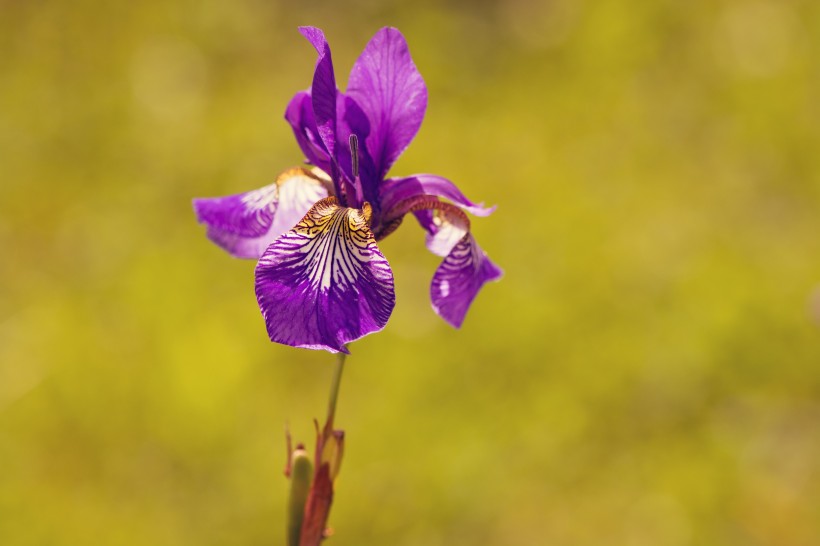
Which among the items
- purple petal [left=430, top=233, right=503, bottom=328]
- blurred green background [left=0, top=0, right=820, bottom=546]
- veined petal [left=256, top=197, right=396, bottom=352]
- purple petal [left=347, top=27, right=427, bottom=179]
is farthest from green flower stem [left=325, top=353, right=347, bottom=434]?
blurred green background [left=0, top=0, right=820, bottom=546]

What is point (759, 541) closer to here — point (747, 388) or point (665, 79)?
point (747, 388)

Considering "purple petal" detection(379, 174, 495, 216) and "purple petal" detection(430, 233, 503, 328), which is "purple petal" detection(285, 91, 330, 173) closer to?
"purple petal" detection(379, 174, 495, 216)

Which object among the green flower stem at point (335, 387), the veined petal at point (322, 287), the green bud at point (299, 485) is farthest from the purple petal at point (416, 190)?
the green bud at point (299, 485)

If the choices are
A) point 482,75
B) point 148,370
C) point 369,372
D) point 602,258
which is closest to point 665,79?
point 482,75

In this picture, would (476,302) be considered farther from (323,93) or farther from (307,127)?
(323,93)

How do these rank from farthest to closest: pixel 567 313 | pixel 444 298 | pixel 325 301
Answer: pixel 567 313 → pixel 444 298 → pixel 325 301

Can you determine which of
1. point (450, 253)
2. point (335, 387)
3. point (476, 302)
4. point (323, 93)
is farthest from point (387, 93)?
point (476, 302)

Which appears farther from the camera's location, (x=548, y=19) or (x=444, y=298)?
(x=548, y=19)

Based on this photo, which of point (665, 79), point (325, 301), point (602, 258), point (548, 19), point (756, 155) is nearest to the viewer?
point (325, 301)
